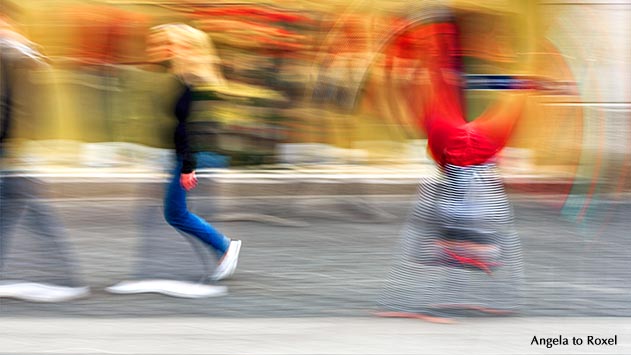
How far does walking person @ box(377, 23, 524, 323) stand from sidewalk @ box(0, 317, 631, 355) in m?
0.17

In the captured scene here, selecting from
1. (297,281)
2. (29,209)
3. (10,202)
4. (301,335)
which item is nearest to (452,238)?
(301,335)

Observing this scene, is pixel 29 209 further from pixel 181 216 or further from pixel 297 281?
pixel 297 281

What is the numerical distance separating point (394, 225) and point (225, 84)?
7.09 ft

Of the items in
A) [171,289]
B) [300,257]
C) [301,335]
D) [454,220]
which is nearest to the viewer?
[301,335]

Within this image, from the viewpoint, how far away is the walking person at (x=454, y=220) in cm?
510

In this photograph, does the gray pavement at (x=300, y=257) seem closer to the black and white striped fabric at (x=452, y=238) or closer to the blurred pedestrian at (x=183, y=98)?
the black and white striped fabric at (x=452, y=238)

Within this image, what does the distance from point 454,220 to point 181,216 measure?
1.70 m

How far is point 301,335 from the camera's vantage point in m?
4.86

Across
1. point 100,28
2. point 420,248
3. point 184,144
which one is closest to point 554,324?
point 420,248

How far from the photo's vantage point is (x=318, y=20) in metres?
8.80

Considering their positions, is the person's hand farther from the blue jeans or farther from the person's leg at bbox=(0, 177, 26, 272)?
the person's leg at bbox=(0, 177, 26, 272)

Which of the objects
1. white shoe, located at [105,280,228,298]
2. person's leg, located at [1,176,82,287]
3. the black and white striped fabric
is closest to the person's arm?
white shoe, located at [105,280,228,298]

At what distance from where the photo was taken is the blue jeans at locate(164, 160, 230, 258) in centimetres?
570

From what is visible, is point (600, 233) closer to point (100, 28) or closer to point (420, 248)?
point (420, 248)
